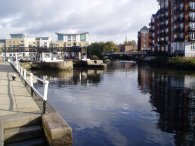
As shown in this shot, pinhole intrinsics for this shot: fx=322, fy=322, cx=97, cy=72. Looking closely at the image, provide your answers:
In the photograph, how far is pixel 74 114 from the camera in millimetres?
22344

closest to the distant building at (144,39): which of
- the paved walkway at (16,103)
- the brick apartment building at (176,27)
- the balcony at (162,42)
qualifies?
the brick apartment building at (176,27)

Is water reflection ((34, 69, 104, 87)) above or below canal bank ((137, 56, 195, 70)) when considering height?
below

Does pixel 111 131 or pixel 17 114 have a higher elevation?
pixel 17 114

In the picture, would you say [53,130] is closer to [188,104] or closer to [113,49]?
[188,104]

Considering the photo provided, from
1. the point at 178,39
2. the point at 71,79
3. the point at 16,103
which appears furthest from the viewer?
the point at 178,39

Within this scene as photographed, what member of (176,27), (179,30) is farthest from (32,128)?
(176,27)

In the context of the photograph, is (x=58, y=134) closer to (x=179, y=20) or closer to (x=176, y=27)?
(x=179, y=20)

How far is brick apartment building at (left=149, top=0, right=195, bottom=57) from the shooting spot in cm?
9450

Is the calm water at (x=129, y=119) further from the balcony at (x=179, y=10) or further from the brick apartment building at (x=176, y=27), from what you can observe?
the balcony at (x=179, y=10)

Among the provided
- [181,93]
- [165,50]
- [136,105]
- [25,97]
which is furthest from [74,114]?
[165,50]

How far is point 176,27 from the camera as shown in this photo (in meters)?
103

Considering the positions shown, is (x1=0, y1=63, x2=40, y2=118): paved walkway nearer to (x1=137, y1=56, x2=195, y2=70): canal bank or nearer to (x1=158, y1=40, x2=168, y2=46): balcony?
(x1=137, y1=56, x2=195, y2=70): canal bank

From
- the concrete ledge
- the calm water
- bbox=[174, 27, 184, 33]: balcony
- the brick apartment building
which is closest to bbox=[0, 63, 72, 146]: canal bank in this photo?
the concrete ledge

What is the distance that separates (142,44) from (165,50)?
65.7 meters
